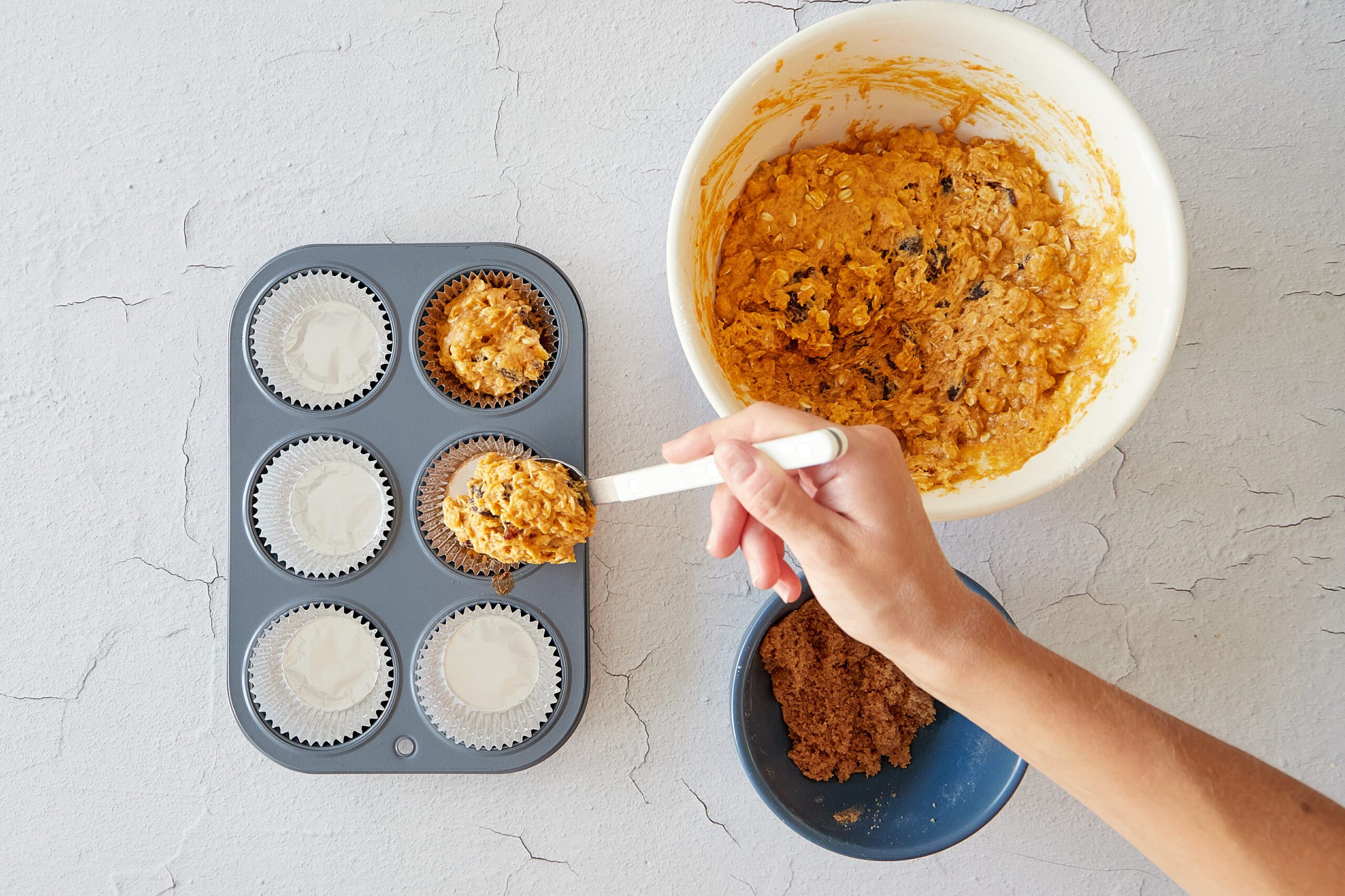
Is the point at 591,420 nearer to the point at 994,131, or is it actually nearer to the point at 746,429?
the point at 746,429

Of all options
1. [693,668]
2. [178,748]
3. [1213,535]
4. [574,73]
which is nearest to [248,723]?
[178,748]

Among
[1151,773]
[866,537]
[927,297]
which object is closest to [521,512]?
[866,537]

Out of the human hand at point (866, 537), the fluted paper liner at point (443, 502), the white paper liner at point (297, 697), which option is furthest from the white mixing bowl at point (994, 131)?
the white paper liner at point (297, 697)

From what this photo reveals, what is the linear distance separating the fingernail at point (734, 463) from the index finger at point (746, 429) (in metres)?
0.08

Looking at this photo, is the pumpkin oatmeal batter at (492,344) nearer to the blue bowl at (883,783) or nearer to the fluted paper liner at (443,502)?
the fluted paper liner at (443,502)

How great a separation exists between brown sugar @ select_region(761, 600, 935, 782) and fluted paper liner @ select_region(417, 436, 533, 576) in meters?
0.45

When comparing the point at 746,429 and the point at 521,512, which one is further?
the point at 521,512

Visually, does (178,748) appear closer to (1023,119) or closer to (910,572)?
(910,572)

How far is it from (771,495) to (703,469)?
138mm

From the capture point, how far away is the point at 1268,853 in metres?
0.90

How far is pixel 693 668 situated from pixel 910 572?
1.80 ft

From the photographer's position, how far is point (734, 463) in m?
0.85

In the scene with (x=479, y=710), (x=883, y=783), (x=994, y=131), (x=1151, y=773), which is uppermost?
(x=994, y=131)

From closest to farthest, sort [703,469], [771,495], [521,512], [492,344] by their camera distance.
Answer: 1. [771,495]
2. [703,469]
3. [521,512]
4. [492,344]
